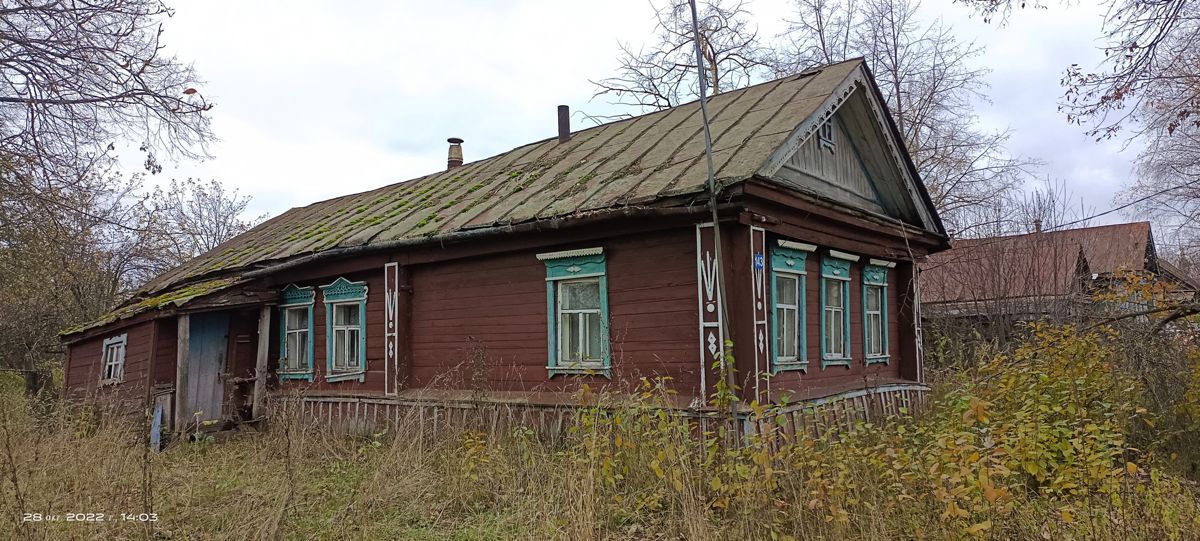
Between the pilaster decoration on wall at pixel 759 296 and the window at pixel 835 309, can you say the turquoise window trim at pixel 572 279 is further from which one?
the window at pixel 835 309

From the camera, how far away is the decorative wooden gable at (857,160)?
860 cm

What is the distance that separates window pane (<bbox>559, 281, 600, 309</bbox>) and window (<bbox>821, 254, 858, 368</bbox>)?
2741 mm

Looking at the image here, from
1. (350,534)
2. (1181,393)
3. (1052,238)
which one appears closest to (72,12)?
(350,534)

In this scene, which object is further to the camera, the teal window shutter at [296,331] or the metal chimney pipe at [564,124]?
the metal chimney pipe at [564,124]

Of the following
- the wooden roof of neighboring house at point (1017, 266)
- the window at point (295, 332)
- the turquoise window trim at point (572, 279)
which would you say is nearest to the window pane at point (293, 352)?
the window at point (295, 332)

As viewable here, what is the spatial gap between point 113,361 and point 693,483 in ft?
34.4

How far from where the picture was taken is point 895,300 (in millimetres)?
10781

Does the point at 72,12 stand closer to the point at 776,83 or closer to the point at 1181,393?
the point at 776,83

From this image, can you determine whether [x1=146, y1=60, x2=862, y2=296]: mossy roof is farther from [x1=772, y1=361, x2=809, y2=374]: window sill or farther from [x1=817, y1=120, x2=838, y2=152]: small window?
[x1=772, y1=361, x2=809, y2=374]: window sill

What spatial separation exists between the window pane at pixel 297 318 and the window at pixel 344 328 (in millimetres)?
760

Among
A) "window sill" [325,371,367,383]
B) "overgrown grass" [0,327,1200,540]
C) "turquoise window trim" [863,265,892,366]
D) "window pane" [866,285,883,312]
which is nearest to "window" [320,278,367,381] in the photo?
"window sill" [325,371,367,383]

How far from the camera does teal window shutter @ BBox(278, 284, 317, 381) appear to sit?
1111cm

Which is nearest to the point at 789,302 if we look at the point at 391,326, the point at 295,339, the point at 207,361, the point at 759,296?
the point at 759,296

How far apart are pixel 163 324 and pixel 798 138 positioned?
8.83 meters
